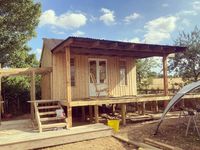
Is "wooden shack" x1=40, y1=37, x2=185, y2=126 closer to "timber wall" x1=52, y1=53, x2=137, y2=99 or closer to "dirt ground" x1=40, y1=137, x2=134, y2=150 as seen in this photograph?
"timber wall" x1=52, y1=53, x2=137, y2=99

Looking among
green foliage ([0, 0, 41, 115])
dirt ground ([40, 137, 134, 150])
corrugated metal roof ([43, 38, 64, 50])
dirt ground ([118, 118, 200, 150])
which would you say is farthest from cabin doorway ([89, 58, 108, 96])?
green foliage ([0, 0, 41, 115])

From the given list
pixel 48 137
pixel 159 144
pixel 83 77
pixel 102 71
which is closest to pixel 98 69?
pixel 102 71

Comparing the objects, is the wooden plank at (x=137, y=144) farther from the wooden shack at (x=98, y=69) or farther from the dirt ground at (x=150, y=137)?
the wooden shack at (x=98, y=69)

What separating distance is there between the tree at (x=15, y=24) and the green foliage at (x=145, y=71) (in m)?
11.6

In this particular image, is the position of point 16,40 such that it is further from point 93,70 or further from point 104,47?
point 104,47

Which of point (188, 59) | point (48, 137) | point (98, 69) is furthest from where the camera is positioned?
point (188, 59)

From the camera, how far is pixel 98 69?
1320 centimetres

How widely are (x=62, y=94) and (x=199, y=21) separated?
46.7 ft

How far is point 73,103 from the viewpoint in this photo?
9828mm

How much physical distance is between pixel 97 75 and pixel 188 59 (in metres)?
10.1

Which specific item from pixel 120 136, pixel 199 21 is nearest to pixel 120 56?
pixel 120 136

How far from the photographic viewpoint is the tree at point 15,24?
53.1 ft

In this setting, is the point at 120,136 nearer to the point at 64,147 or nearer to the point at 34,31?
the point at 64,147

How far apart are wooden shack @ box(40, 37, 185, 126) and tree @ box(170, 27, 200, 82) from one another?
7540 mm
